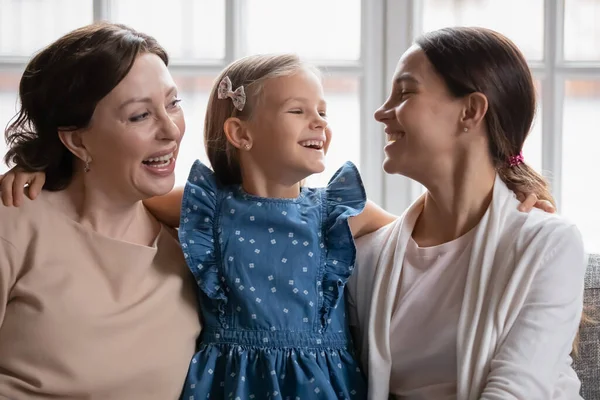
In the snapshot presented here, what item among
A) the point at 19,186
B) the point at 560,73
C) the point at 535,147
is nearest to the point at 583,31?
the point at 560,73

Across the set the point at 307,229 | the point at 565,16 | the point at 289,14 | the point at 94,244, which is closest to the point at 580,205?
the point at 565,16

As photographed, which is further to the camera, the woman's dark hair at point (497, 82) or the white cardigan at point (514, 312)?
the woman's dark hair at point (497, 82)

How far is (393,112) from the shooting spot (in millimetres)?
2176

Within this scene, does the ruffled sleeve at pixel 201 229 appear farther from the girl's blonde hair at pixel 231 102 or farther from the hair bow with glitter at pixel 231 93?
the hair bow with glitter at pixel 231 93

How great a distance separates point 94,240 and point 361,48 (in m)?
1.57

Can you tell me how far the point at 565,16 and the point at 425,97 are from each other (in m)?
1.37

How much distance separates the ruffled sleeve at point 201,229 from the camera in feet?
6.76

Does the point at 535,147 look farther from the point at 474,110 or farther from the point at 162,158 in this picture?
the point at 162,158

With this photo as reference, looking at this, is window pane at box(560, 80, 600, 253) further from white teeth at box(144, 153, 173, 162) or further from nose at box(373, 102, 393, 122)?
white teeth at box(144, 153, 173, 162)

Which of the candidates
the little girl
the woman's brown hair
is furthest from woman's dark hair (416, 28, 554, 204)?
the little girl

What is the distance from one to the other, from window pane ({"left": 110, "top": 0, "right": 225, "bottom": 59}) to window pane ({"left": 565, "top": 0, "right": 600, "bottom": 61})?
131cm

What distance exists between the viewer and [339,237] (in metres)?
2.15

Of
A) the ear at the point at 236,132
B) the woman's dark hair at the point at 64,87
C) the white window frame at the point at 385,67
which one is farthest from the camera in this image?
the white window frame at the point at 385,67

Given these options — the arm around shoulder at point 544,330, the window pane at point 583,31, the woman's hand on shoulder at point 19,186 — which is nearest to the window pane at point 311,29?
the window pane at point 583,31
